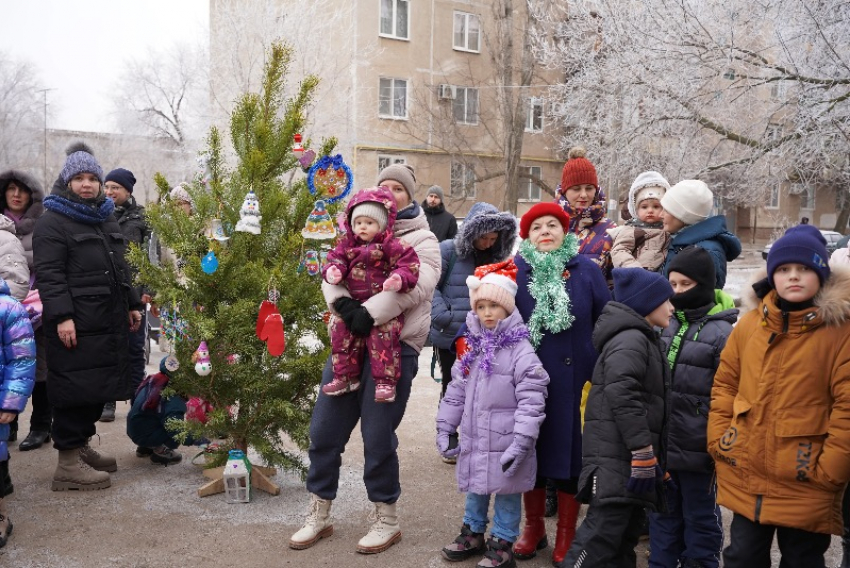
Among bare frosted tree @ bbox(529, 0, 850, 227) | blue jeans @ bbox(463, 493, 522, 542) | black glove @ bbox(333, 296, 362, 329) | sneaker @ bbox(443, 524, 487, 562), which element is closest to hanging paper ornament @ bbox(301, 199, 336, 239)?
black glove @ bbox(333, 296, 362, 329)

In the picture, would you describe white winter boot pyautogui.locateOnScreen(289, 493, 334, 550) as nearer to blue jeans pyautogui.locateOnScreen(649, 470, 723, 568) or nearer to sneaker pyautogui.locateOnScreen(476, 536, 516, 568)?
sneaker pyautogui.locateOnScreen(476, 536, 516, 568)

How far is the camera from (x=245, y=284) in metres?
5.21

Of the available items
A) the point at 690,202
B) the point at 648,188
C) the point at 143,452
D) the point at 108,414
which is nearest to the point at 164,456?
the point at 143,452

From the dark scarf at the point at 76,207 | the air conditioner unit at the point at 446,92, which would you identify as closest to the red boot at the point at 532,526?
the dark scarf at the point at 76,207

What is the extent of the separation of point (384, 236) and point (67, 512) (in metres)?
2.85

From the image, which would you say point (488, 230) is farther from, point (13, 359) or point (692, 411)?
point (13, 359)

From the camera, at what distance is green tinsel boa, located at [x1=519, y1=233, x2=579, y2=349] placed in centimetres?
421

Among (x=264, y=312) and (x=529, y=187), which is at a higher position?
(x=529, y=187)

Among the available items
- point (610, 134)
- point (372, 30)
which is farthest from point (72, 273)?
point (372, 30)

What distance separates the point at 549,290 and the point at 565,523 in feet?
4.42

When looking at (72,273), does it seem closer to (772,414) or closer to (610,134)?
(772,414)

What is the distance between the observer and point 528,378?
406 centimetres

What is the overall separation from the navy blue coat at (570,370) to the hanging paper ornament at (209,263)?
213cm

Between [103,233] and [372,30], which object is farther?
[372,30]
